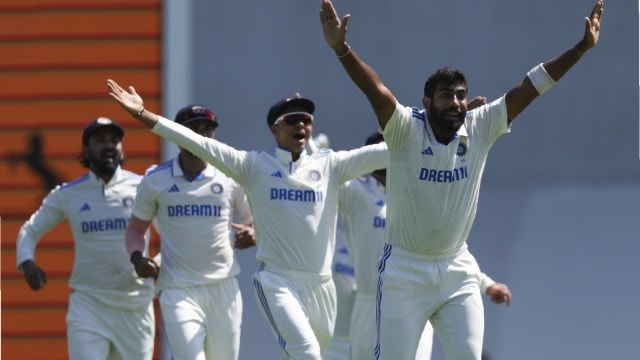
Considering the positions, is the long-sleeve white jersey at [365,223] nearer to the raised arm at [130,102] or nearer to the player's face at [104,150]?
the player's face at [104,150]

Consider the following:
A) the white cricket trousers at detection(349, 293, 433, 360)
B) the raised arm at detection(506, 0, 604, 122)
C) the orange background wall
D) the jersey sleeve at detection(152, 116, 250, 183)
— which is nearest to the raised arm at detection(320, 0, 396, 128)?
the raised arm at detection(506, 0, 604, 122)

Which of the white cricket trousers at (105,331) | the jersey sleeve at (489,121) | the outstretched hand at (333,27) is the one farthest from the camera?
the white cricket trousers at (105,331)

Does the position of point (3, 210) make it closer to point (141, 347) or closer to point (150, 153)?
point (150, 153)

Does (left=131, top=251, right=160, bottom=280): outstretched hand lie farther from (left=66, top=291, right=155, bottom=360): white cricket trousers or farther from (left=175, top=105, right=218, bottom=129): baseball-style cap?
(left=175, top=105, right=218, bottom=129): baseball-style cap

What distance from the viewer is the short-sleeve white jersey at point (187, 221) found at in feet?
29.9

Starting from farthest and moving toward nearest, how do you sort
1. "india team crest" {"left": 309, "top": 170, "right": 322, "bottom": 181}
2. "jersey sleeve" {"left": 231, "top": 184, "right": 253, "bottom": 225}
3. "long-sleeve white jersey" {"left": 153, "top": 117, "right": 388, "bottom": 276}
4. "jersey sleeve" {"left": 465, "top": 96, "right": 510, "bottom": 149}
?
"jersey sleeve" {"left": 231, "top": 184, "right": 253, "bottom": 225}, "india team crest" {"left": 309, "top": 170, "right": 322, "bottom": 181}, "long-sleeve white jersey" {"left": 153, "top": 117, "right": 388, "bottom": 276}, "jersey sleeve" {"left": 465, "top": 96, "right": 510, "bottom": 149}

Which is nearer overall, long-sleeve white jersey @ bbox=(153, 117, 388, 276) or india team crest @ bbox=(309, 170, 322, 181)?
long-sleeve white jersey @ bbox=(153, 117, 388, 276)

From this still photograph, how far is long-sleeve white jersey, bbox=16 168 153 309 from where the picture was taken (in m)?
9.68

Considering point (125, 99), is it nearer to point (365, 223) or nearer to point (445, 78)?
point (445, 78)

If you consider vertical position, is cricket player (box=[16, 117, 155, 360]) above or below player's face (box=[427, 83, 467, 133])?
below

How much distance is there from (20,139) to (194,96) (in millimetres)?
1643

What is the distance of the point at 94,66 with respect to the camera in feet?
40.8

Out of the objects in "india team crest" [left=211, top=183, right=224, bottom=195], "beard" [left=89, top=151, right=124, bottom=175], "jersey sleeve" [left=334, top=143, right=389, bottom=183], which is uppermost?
"jersey sleeve" [left=334, top=143, right=389, bottom=183]

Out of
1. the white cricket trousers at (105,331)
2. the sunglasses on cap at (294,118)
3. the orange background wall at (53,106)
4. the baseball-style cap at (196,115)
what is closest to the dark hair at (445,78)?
the sunglasses on cap at (294,118)
